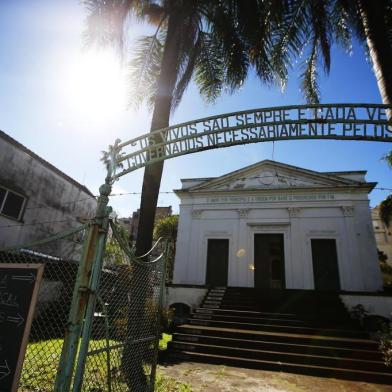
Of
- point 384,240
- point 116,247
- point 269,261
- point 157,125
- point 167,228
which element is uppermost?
point 384,240

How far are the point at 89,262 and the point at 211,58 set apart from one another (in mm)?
8221

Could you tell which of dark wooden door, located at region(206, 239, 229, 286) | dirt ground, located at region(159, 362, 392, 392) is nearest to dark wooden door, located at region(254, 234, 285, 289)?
dark wooden door, located at region(206, 239, 229, 286)

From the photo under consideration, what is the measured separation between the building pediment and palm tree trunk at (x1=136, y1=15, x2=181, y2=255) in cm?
1068

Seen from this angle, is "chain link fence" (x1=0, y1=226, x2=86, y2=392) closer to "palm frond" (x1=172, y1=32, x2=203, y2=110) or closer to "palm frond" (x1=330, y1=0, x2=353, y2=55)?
"palm frond" (x1=172, y1=32, x2=203, y2=110)

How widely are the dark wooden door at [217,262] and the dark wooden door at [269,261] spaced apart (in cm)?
170

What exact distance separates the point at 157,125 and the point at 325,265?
1245 cm

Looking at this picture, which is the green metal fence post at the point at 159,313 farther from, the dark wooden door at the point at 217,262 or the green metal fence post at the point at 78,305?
the dark wooden door at the point at 217,262

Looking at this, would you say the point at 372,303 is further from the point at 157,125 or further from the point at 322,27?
the point at 157,125

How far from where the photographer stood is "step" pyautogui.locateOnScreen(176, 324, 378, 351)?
26.9 ft

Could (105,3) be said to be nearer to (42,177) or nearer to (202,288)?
(42,177)

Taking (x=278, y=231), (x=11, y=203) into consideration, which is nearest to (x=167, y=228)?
(x=278, y=231)

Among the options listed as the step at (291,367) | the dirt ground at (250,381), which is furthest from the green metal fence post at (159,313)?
the step at (291,367)

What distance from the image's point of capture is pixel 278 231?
16.4m

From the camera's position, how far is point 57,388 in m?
2.44
